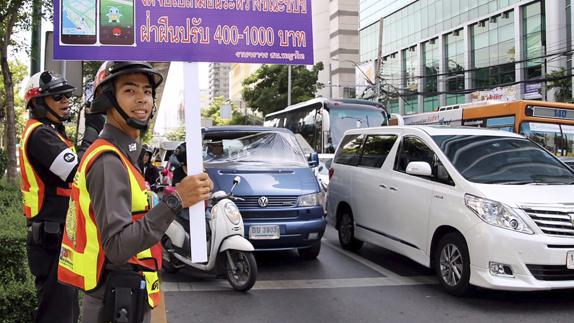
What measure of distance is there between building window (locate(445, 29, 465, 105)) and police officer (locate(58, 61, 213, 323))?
44979mm

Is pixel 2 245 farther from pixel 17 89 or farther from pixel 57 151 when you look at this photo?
pixel 17 89

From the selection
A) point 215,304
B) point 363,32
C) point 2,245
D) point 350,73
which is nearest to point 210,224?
point 215,304

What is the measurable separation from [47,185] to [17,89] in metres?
31.2

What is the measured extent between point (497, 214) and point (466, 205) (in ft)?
1.11

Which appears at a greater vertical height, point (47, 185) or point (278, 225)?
point (47, 185)

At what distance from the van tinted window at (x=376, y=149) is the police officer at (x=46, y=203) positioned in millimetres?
4660

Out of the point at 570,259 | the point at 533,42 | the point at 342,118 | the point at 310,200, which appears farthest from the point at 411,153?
the point at 533,42

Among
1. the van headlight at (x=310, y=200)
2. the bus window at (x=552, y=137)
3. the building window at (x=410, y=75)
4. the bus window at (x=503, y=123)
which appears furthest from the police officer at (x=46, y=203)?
the building window at (x=410, y=75)

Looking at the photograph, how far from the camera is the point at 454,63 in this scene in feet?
152

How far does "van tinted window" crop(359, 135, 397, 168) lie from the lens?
23.9ft

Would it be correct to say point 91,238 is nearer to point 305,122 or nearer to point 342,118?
point 342,118

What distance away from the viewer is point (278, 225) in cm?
665

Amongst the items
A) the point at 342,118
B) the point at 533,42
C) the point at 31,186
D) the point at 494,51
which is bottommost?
the point at 31,186

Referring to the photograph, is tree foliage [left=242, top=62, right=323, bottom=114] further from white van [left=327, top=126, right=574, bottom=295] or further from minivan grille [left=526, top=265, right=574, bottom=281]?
minivan grille [left=526, top=265, right=574, bottom=281]
